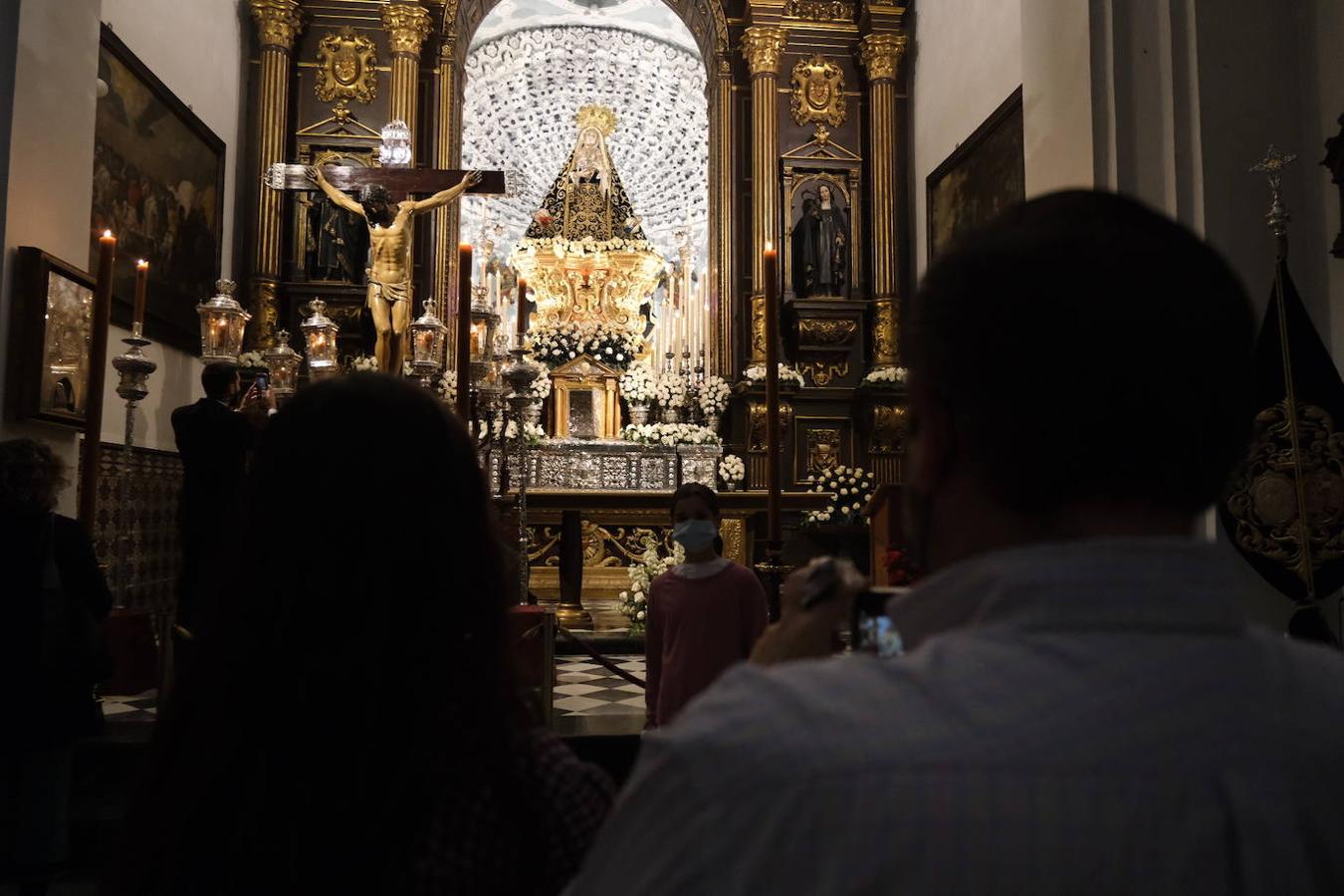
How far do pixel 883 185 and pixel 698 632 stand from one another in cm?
898

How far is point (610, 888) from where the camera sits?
0.64m

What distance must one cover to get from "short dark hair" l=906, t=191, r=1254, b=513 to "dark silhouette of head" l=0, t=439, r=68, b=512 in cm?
308

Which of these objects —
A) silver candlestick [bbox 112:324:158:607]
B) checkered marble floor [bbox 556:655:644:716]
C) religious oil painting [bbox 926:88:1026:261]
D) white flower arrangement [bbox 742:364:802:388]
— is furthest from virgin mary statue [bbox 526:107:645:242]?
silver candlestick [bbox 112:324:158:607]

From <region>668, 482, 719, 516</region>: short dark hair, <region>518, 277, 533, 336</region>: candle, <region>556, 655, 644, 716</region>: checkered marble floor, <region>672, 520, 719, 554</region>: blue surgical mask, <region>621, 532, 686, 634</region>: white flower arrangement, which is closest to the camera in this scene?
<region>672, 520, 719, 554</region>: blue surgical mask

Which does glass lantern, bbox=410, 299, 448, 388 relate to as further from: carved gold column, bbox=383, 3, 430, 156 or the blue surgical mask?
carved gold column, bbox=383, 3, 430, 156

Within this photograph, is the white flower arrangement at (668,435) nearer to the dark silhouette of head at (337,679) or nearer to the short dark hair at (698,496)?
the short dark hair at (698,496)

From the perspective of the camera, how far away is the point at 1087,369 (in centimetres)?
68

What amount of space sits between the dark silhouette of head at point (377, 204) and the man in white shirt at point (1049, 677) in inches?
266

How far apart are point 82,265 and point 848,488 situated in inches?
264

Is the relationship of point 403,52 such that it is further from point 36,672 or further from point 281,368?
point 36,672

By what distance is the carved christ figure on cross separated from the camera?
704 cm

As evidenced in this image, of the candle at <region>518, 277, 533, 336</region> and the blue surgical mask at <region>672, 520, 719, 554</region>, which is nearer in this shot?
the blue surgical mask at <region>672, 520, 719, 554</region>

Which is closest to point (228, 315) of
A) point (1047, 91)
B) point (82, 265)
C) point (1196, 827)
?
point (82, 265)

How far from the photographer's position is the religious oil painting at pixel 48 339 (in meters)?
5.64
